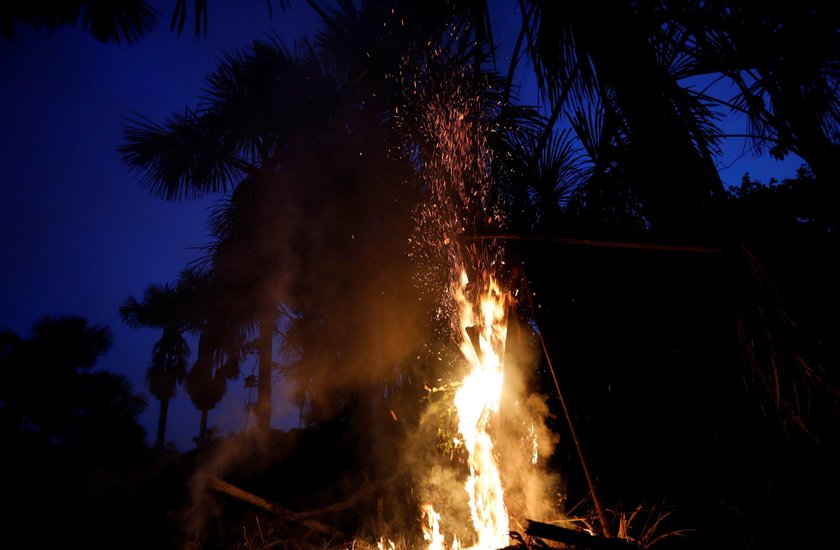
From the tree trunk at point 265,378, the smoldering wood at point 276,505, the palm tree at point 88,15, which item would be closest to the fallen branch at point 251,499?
the smoldering wood at point 276,505

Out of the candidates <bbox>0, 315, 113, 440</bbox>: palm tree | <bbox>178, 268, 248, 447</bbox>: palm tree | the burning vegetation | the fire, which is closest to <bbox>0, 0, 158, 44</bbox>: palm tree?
the burning vegetation

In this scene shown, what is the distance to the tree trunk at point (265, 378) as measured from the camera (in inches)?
377

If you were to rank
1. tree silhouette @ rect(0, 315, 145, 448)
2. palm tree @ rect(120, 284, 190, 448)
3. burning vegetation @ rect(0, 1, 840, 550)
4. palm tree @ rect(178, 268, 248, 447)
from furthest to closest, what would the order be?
1. palm tree @ rect(120, 284, 190, 448)
2. tree silhouette @ rect(0, 315, 145, 448)
3. palm tree @ rect(178, 268, 248, 447)
4. burning vegetation @ rect(0, 1, 840, 550)

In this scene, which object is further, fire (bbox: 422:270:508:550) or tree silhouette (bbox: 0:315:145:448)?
tree silhouette (bbox: 0:315:145:448)

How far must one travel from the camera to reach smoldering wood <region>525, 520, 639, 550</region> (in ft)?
7.62

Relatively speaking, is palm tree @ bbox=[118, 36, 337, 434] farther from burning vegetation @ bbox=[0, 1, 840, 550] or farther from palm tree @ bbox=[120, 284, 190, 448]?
palm tree @ bbox=[120, 284, 190, 448]

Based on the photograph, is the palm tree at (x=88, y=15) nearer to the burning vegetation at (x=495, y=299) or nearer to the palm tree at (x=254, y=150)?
the burning vegetation at (x=495, y=299)

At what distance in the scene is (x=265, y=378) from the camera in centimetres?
991

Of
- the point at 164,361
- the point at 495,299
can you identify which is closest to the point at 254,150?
the point at 495,299

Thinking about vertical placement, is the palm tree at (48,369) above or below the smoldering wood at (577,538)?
above

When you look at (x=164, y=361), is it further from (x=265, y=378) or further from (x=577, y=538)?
(x=577, y=538)

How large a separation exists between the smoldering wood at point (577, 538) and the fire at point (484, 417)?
246cm

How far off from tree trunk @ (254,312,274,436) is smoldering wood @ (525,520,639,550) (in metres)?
8.48

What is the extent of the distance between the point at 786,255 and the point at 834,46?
5.43 feet
